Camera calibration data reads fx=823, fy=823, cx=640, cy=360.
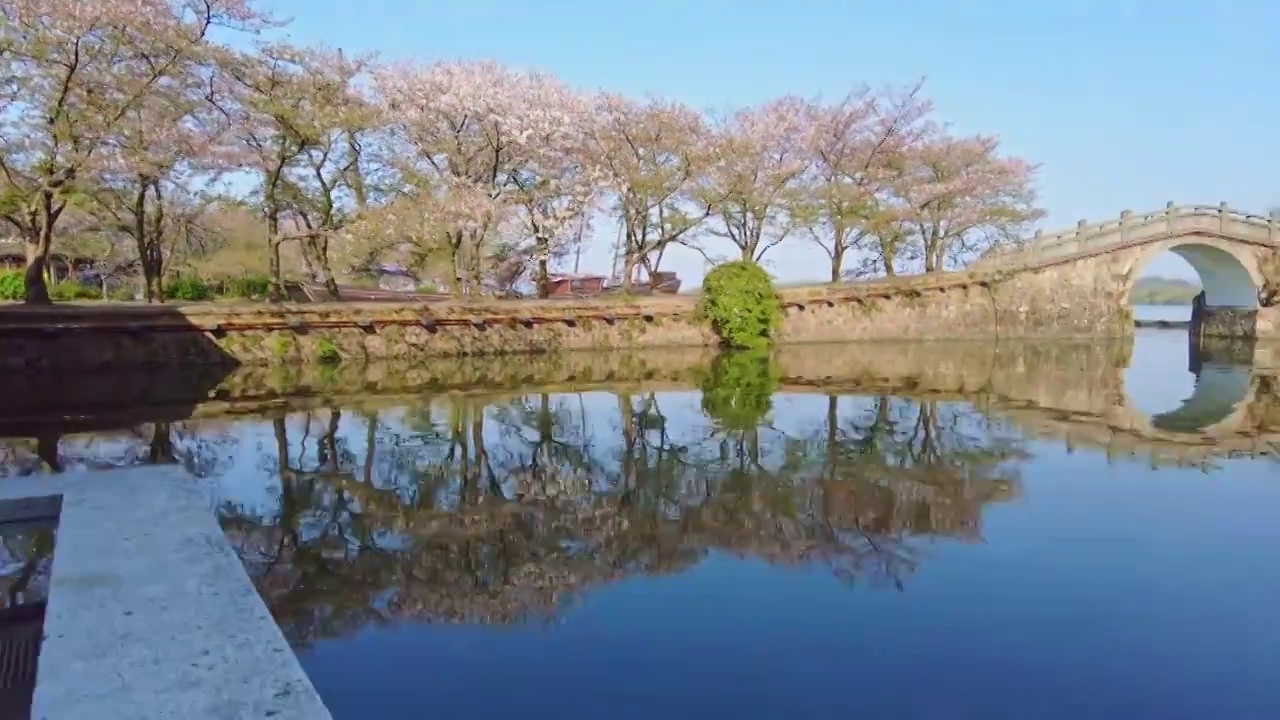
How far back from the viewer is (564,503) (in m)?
7.73

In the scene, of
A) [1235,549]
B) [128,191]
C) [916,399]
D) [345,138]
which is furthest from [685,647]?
[128,191]

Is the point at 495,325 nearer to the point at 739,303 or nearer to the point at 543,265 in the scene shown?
the point at 543,265

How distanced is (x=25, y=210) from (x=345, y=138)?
760 centimetres

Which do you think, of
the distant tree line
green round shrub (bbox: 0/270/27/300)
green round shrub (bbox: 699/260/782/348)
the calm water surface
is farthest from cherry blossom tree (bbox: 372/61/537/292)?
green round shrub (bbox: 0/270/27/300)

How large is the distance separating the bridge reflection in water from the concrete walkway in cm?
97

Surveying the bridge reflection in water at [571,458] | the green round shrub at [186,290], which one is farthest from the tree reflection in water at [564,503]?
the green round shrub at [186,290]

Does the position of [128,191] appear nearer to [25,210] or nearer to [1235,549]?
[25,210]

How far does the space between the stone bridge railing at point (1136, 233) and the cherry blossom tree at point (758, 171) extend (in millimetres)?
7204

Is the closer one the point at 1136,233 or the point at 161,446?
the point at 161,446

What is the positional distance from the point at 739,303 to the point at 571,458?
15.5m

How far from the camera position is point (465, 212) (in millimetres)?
22938

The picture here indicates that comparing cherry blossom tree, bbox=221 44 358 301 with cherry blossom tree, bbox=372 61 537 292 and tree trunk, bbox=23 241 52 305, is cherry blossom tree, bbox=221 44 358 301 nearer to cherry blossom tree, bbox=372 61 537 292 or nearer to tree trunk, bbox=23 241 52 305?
cherry blossom tree, bbox=372 61 537 292

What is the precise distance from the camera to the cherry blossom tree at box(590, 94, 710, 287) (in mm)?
25594

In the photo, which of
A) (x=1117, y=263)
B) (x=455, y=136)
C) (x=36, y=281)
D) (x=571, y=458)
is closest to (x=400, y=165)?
(x=455, y=136)
